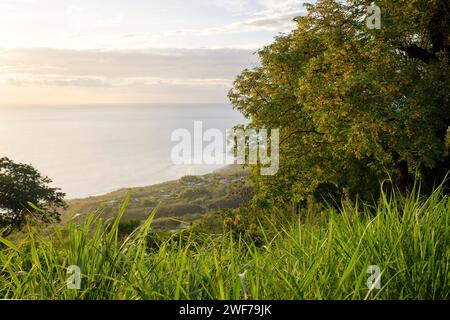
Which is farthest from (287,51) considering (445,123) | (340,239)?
(340,239)

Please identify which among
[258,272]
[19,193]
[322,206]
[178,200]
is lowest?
[178,200]

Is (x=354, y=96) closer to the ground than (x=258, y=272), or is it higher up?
higher up

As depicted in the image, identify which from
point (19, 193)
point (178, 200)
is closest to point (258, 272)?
point (19, 193)

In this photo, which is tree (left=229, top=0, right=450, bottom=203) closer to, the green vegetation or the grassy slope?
the green vegetation

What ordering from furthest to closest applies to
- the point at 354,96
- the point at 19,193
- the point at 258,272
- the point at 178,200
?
the point at 178,200 → the point at 19,193 → the point at 354,96 → the point at 258,272

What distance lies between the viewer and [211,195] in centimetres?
9112

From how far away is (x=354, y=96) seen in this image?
15562 mm

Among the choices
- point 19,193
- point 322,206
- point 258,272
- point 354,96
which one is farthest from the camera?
point 19,193

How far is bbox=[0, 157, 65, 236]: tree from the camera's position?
36.9 m

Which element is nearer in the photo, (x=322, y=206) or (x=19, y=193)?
(x=322, y=206)

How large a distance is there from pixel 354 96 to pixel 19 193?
3064 centimetres

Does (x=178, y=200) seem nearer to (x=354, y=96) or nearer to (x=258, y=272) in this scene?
(x=354, y=96)

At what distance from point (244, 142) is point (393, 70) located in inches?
318

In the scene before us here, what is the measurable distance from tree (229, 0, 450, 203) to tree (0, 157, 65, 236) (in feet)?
72.6
